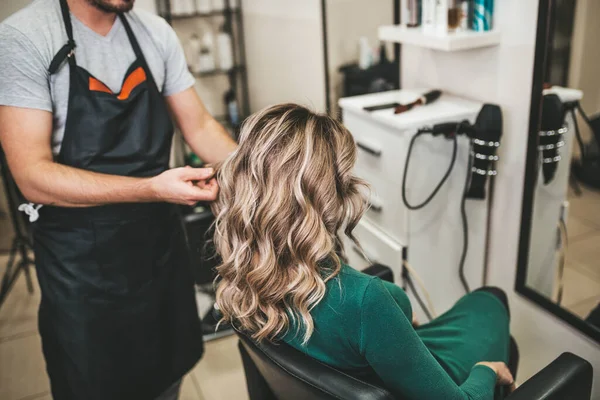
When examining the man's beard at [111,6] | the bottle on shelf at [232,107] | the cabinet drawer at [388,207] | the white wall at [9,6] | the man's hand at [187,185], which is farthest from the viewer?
the bottle on shelf at [232,107]

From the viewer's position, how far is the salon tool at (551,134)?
1693 millimetres

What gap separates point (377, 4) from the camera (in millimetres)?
2504

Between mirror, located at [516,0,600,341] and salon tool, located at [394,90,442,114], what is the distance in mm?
405

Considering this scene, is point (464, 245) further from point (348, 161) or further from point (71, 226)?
point (71, 226)

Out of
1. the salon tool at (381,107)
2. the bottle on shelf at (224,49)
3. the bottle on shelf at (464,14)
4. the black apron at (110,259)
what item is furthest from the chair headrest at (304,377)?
the bottle on shelf at (224,49)

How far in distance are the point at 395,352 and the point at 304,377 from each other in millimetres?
176

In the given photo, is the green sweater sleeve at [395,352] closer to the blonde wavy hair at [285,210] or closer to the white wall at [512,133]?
the blonde wavy hair at [285,210]

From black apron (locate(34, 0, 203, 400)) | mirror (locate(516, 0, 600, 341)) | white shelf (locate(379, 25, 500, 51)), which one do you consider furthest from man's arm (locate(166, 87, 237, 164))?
mirror (locate(516, 0, 600, 341))

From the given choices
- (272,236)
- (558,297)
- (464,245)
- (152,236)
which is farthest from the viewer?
(464,245)

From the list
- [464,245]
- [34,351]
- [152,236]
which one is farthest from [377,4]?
[34,351]

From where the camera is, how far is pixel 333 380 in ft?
3.26

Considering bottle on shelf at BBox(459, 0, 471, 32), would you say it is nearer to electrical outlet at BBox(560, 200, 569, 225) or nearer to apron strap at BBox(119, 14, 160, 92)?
electrical outlet at BBox(560, 200, 569, 225)

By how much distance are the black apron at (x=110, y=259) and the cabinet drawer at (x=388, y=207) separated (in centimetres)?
77

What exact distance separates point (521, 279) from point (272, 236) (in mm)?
1196
